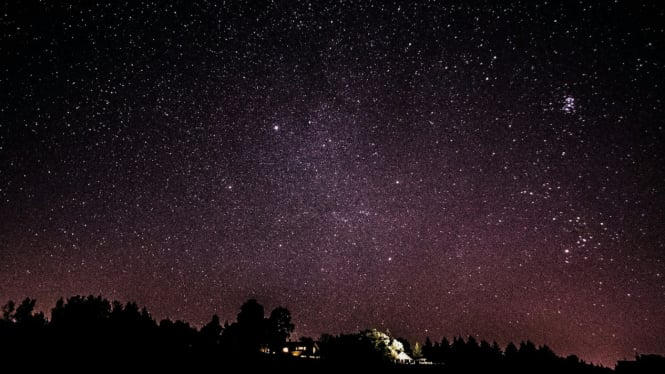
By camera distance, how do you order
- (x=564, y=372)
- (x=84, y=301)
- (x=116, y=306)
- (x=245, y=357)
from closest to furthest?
(x=245, y=357) < (x=564, y=372) < (x=84, y=301) < (x=116, y=306)

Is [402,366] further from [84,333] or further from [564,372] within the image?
[84,333]

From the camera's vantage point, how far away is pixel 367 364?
25.1 meters

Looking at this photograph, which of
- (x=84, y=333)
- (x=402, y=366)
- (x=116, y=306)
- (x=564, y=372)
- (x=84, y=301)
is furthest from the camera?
(x=116, y=306)

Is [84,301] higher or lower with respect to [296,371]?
higher

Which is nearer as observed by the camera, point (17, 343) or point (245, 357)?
point (17, 343)

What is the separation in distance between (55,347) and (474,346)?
66001 millimetres

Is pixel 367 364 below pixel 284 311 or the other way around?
below

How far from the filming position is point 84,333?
26.1 meters

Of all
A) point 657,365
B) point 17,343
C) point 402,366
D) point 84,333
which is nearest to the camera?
point 17,343

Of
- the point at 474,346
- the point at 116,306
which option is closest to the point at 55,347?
the point at 116,306

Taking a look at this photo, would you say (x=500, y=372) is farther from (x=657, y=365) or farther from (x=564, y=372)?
(x=657, y=365)

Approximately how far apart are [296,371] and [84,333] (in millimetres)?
14525

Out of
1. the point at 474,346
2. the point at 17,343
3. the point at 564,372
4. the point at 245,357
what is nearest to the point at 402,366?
the point at 245,357

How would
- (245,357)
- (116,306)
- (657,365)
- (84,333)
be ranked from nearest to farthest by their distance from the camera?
(245,357), (84,333), (657,365), (116,306)
